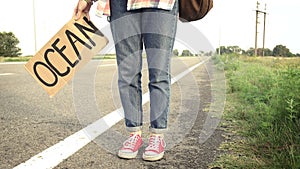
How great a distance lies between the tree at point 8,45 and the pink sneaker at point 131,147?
32802 mm

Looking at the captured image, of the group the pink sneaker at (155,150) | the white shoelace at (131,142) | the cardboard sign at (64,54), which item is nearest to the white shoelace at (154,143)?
the pink sneaker at (155,150)

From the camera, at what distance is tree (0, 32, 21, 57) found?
1266 inches

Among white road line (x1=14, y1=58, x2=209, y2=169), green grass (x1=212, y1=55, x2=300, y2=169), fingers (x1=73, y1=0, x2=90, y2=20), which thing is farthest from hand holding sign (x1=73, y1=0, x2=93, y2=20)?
green grass (x1=212, y1=55, x2=300, y2=169)

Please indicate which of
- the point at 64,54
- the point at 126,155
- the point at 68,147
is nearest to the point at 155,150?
the point at 126,155

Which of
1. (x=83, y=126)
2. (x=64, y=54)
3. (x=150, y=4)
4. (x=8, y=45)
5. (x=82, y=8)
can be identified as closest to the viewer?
(x=150, y=4)

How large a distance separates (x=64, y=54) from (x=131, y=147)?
35.0 inches

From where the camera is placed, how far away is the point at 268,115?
257 cm

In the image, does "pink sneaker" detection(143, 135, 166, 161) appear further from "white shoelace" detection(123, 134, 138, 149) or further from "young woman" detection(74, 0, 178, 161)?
"white shoelace" detection(123, 134, 138, 149)

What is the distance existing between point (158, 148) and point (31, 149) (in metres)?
0.83

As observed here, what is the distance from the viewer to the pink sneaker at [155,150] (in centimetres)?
203

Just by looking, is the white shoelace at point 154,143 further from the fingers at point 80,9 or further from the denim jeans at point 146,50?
the fingers at point 80,9

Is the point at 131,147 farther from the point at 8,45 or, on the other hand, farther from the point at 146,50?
the point at 8,45

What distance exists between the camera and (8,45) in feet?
109

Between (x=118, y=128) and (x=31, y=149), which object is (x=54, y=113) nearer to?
(x=118, y=128)
